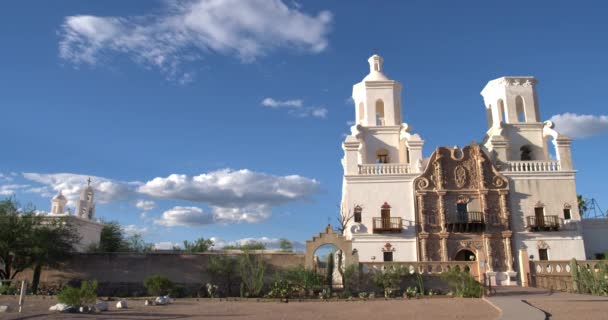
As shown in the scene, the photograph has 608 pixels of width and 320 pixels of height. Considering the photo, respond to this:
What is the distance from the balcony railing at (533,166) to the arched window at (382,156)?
769 cm

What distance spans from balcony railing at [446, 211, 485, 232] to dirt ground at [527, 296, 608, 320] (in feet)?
38.5

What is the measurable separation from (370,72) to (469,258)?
14623 mm

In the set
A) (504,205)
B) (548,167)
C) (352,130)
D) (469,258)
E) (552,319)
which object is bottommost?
(552,319)

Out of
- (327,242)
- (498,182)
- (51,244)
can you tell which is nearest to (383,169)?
(327,242)

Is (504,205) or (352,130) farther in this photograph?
(352,130)

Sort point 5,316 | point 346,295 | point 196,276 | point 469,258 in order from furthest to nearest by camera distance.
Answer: point 469,258 < point 196,276 < point 346,295 < point 5,316

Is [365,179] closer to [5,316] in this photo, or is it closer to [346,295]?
[346,295]

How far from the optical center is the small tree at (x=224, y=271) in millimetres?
25641

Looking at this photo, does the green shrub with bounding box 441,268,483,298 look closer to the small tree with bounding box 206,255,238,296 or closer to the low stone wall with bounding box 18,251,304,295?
the low stone wall with bounding box 18,251,304,295

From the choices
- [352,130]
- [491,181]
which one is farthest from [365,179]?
[491,181]

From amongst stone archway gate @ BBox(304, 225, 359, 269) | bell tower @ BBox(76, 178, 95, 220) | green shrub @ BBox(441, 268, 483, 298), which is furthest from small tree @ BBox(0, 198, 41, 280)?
green shrub @ BBox(441, 268, 483, 298)

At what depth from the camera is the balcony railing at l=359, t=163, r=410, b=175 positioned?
30.3 m

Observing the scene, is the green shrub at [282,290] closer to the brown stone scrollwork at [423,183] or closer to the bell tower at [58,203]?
the brown stone scrollwork at [423,183]

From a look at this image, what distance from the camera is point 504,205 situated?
29469 mm
